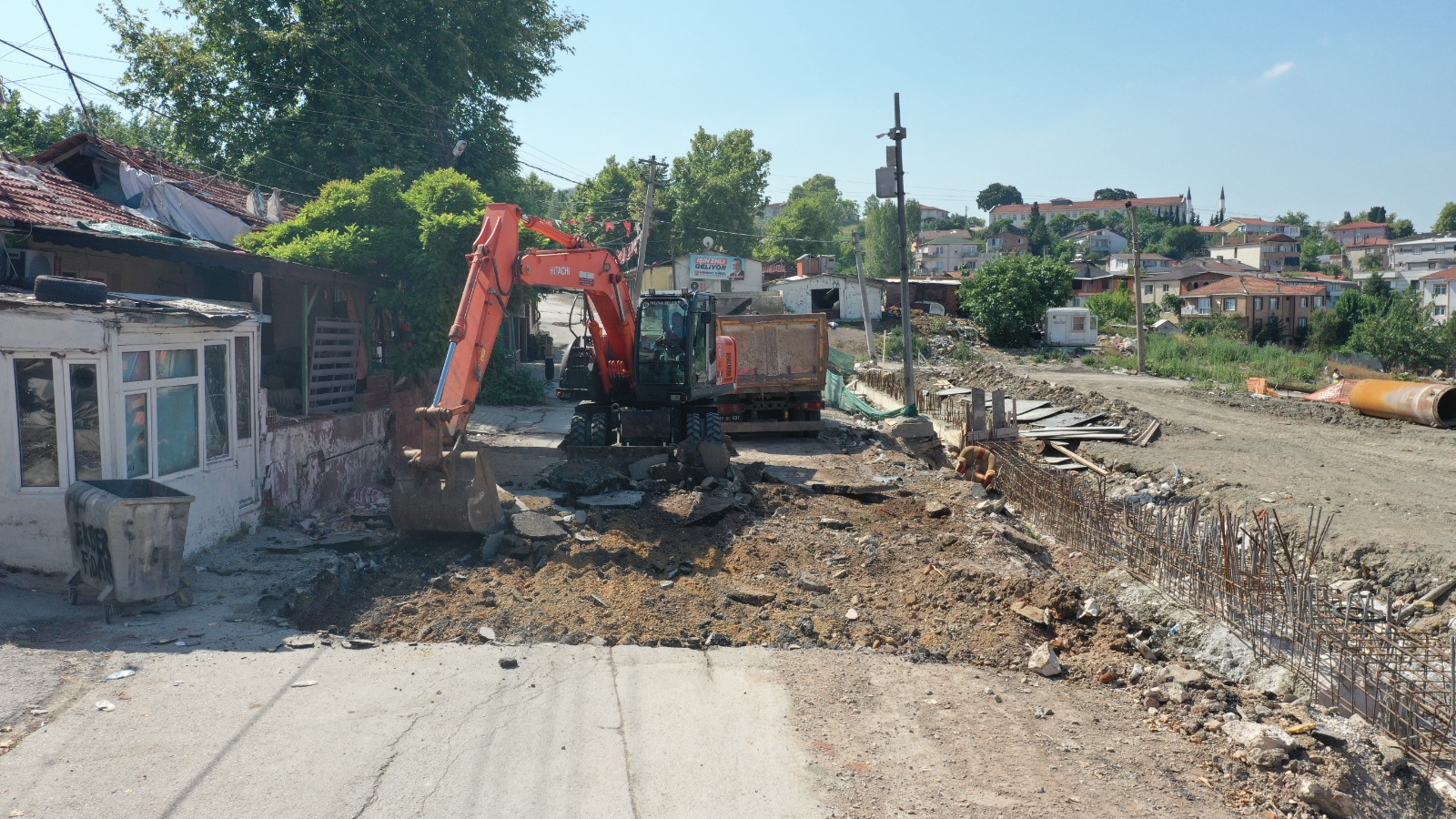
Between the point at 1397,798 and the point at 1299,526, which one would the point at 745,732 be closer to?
the point at 1397,798

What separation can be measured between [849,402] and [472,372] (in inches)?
629

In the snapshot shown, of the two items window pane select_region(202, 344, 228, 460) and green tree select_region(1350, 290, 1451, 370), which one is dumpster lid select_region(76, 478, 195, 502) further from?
green tree select_region(1350, 290, 1451, 370)

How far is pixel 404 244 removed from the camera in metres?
16.4

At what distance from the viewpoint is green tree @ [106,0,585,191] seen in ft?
86.8

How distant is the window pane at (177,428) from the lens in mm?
8797

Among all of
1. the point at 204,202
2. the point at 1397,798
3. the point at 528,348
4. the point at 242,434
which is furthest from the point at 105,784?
the point at 528,348

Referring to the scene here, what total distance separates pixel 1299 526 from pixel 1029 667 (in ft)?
28.8

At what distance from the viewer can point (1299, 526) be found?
13906 millimetres

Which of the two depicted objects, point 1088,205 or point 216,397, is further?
point 1088,205

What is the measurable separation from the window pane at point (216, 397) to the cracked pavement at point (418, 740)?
3.43 m

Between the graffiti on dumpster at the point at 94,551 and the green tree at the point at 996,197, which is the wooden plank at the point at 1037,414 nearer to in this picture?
the graffiti on dumpster at the point at 94,551

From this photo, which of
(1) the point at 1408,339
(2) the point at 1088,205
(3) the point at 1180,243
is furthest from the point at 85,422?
(2) the point at 1088,205

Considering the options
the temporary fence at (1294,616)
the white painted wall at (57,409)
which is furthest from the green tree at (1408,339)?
the white painted wall at (57,409)

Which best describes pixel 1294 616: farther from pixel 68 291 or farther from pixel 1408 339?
pixel 1408 339
